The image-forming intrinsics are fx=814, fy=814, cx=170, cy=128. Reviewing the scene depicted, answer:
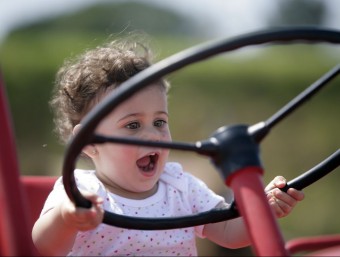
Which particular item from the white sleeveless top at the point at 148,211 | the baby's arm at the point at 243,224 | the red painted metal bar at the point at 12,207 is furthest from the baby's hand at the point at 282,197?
the red painted metal bar at the point at 12,207

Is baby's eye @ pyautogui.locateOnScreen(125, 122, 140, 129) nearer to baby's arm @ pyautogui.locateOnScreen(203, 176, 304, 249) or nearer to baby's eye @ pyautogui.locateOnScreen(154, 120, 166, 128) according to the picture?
baby's eye @ pyautogui.locateOnScreen(154, 120, 166, 128)

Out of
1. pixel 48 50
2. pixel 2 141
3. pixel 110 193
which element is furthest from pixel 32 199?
pixel 48 50

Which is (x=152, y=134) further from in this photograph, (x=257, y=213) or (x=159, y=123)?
(x=257, y=213)

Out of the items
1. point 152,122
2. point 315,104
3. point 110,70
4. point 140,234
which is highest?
point 315,104

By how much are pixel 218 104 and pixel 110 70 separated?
4267 millimetres

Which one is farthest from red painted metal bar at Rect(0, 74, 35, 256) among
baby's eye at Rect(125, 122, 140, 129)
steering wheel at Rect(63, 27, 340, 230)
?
baby's eye at Rect(125, 122, 140, 129)

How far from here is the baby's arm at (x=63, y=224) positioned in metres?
1.23

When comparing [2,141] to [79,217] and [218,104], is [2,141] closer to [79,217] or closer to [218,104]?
[79,217]

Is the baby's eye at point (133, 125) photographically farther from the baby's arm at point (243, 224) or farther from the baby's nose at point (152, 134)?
the baby's arm at point (243, 224)

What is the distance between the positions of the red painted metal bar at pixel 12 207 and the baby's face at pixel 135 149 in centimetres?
59

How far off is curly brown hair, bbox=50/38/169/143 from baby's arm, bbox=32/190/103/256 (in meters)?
0.40

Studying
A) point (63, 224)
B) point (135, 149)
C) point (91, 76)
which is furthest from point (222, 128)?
point (91, 76)

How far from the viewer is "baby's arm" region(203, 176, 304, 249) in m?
1.55

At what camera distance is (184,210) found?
1.79 m
